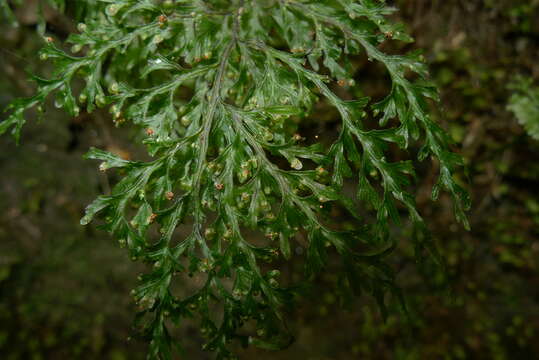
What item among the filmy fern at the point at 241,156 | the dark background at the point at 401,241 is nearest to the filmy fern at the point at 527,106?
the dark background at the point at 401,241

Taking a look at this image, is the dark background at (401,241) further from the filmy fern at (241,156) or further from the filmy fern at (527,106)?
the filmy fern at (241,156)

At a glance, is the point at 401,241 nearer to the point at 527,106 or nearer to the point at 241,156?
the point at 527,106

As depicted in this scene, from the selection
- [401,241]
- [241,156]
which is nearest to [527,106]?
[401,241]

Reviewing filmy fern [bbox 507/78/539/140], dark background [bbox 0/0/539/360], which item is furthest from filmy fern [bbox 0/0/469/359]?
filmy fern [bbox 507/78/539/140]

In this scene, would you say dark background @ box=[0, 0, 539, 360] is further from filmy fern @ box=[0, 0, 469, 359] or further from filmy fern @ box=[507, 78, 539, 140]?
filmy fern @ box=[0, 0, 469, 359]

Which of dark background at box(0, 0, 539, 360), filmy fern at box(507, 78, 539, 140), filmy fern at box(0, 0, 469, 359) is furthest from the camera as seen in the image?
dark background at box(0, 0, 539, 360)
